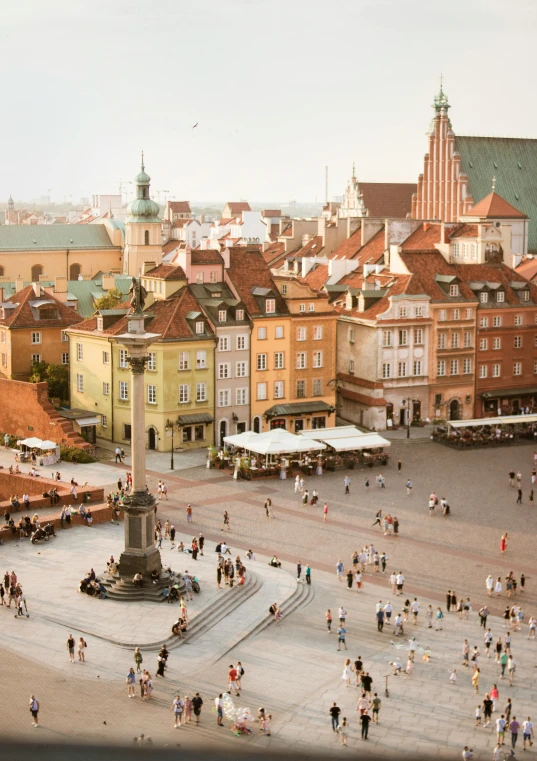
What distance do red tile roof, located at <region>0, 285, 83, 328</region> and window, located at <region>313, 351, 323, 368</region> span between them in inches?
609

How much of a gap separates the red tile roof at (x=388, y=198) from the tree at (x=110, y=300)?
49574 millimetres

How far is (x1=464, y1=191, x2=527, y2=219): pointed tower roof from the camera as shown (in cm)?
8900

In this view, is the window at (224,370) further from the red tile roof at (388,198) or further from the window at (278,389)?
the red tile roof at (388,198)

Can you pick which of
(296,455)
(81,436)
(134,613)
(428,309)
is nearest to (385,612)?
(134,613)

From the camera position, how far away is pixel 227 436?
60094 mm

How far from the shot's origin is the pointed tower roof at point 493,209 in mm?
89000

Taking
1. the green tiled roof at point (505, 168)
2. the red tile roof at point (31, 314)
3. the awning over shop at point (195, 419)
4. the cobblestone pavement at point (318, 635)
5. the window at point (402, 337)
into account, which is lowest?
the cobblestone pavement at point (318, 635)

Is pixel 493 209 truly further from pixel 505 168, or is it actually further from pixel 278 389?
pixel 278 389

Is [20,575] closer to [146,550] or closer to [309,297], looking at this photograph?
[146,550]

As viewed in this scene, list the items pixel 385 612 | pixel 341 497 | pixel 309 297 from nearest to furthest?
pixel 385 612 < pixel 341 497 < pixel 309 297

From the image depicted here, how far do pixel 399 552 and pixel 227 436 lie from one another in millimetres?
19917

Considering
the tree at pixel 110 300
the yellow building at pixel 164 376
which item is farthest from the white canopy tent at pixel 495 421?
the tree at pixel 110 300

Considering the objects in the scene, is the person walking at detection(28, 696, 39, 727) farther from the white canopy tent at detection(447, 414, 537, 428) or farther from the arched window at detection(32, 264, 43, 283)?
the arched window at detection(32, 264, 43, 283)

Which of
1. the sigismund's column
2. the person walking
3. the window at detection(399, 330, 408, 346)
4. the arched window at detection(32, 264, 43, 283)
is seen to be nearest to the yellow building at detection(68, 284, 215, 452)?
the window at detection(399, 330, 408, 346)
